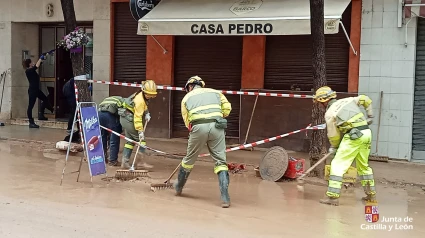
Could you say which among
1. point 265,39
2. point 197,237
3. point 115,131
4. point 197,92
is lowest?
point 197,237

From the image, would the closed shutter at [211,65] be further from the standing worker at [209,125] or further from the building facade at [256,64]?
the standing worker at [209,125]

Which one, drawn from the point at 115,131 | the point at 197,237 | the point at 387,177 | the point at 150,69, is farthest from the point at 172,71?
the point at 197,237

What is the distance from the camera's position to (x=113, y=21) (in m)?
14.3

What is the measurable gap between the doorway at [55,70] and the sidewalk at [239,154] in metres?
1.38

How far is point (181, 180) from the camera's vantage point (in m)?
7.62

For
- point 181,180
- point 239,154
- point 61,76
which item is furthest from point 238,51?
point 61,76

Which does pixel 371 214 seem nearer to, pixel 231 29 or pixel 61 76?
pixel 231 29

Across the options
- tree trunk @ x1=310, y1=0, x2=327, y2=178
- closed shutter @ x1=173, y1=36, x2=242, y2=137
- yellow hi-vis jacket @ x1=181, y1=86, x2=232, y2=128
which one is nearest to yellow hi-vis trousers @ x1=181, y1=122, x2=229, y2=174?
yellow hi-vis jacket @ x1=181, y1=86, x2=232, y2=128

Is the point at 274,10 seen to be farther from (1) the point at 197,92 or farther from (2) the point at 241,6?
(1) the point at 197,92

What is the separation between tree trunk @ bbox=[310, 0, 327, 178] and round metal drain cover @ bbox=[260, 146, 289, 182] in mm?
603

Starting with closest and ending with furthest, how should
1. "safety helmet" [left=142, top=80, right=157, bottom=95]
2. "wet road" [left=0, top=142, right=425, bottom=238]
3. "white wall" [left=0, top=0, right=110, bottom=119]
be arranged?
"wet road" [left=0, top=142, right=425, bottom=238] < "safety helmet" [left=142, top=80, right=157, bottom=95] < "white wall" [left=0, top=0, right=110, bottom=119]

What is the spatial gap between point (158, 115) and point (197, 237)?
26.5ft

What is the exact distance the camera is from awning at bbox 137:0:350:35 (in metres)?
10.6

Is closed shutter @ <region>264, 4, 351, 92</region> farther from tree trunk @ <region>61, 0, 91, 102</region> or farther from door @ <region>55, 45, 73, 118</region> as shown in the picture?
door @ <region>55, 45, 73, 118</region>
